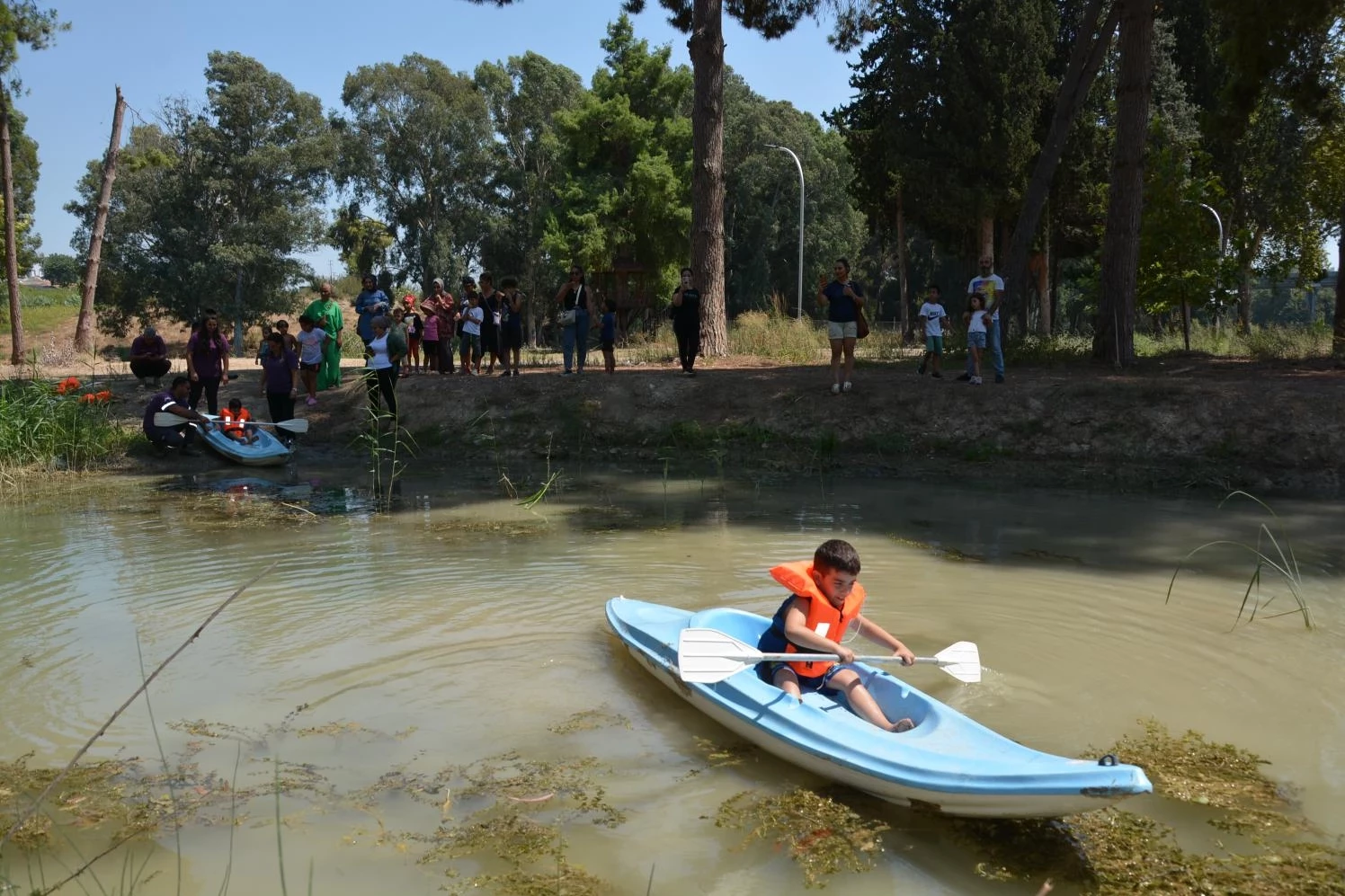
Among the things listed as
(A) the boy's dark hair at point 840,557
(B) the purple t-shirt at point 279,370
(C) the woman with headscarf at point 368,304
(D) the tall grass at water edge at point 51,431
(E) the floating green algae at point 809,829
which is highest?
(C) the woman with headscarf at point 368,304

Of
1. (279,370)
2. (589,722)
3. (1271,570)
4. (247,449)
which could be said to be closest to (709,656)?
(589,722)

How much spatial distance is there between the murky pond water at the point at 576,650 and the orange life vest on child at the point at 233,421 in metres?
2.89

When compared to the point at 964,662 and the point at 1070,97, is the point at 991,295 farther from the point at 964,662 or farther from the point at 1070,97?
the point at 964,662

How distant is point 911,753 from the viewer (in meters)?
4.41

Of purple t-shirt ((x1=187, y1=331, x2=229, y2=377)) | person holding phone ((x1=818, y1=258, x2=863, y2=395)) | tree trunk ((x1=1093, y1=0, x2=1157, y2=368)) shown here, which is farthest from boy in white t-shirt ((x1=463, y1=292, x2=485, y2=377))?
tree trunk ((x1=1093, y1=0, x2=1157, y2=368))

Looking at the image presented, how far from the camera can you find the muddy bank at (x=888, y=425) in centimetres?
1251

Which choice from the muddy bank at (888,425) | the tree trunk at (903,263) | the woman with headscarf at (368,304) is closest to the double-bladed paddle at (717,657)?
the muddy bank at (888,425)

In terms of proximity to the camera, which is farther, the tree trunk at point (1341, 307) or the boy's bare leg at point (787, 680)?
the tree trunk at point (1341, 307)

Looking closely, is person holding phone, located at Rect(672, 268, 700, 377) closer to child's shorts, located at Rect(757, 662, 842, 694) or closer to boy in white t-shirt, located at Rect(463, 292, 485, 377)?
boy in white t-shirt, located at Rect(463, 292, 485, 377)

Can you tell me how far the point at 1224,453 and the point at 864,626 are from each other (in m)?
8.71

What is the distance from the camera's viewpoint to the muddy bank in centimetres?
1251

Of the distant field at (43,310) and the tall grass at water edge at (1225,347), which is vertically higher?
the distant field at (43,310)

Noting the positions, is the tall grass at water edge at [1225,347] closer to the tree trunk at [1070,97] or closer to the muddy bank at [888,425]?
the muddy bank at [888,425]

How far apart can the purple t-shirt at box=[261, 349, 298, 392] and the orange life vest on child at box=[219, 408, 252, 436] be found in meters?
0.60
